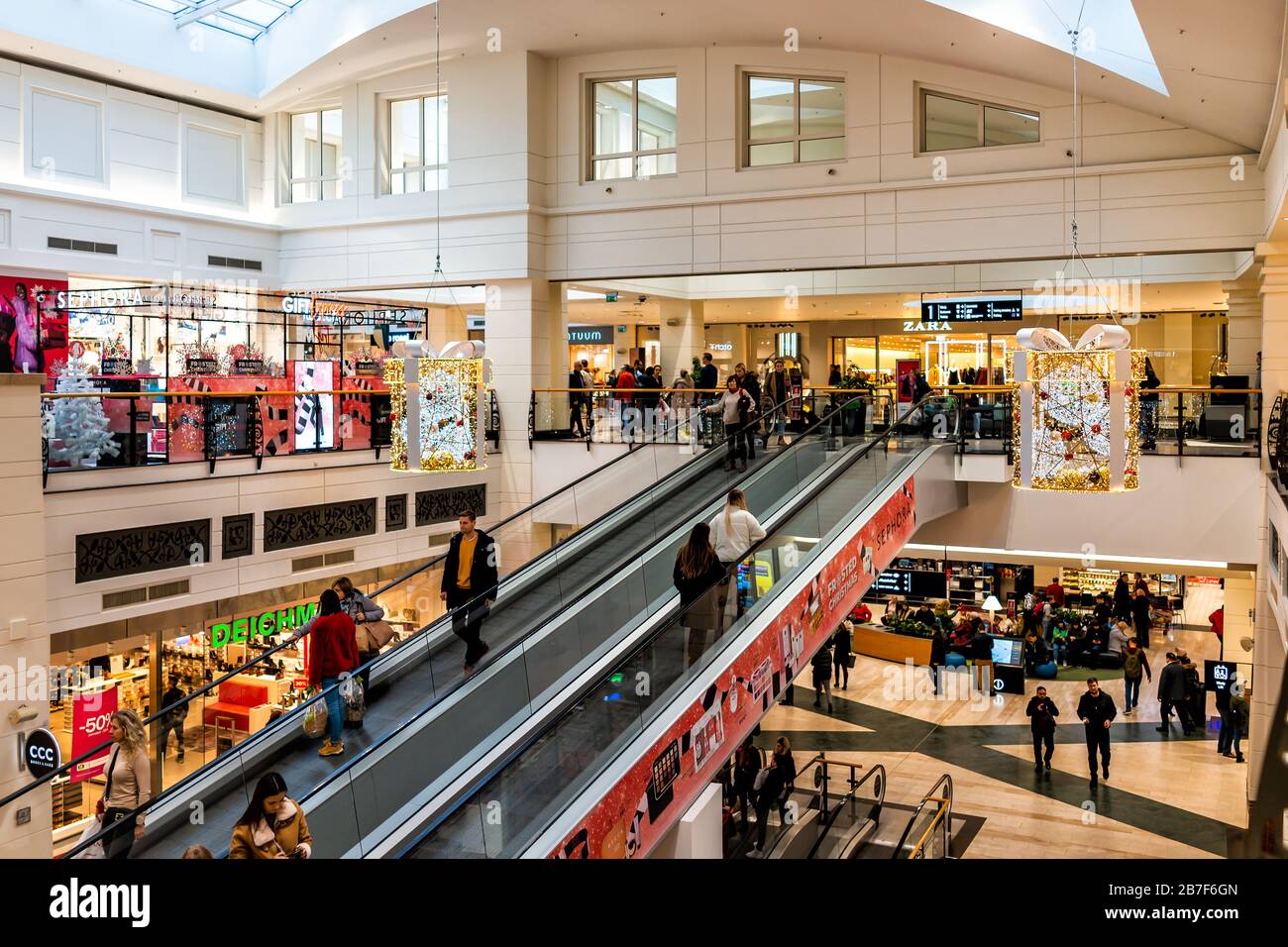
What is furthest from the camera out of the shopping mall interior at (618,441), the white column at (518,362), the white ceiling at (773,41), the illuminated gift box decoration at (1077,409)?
the white column at (518,362)

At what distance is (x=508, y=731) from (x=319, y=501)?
7771 millimetres

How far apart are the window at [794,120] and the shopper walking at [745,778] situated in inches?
366

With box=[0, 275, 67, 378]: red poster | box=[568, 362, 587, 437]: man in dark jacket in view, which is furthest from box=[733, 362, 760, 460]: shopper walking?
box=[0, 275, 67, 378]: red poster

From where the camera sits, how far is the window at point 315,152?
64.2 feet

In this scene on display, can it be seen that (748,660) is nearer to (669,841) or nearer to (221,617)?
(669,841)

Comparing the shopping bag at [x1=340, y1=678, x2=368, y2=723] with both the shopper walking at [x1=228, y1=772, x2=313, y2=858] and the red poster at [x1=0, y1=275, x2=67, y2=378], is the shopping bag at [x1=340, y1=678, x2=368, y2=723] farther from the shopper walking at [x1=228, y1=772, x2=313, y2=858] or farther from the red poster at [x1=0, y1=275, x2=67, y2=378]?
the red poster at [x1=0, y1=275, x2=67, y2=378]

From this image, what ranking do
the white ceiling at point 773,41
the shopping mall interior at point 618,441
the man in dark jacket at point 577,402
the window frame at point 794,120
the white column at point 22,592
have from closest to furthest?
1. the shopping mall interior at point 618,441
2. the white column at point 22,592
3. the white ceiling at point 773,41
4. the window frame at point 794,120
5. the man in dark jacket at point 577,402

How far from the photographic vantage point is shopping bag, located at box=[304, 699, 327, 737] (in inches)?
300

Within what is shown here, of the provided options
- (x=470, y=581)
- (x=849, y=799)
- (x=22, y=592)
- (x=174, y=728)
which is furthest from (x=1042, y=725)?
(x=22, y=592)

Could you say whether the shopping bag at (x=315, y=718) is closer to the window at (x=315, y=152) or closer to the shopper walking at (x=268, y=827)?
the shopper walking at (x=268, y=827)

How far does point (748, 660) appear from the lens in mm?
8641

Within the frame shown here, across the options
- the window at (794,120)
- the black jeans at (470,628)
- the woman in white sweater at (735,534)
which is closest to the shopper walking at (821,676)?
the window at (794,120)

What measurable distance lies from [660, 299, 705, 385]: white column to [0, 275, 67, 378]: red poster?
12040mm
